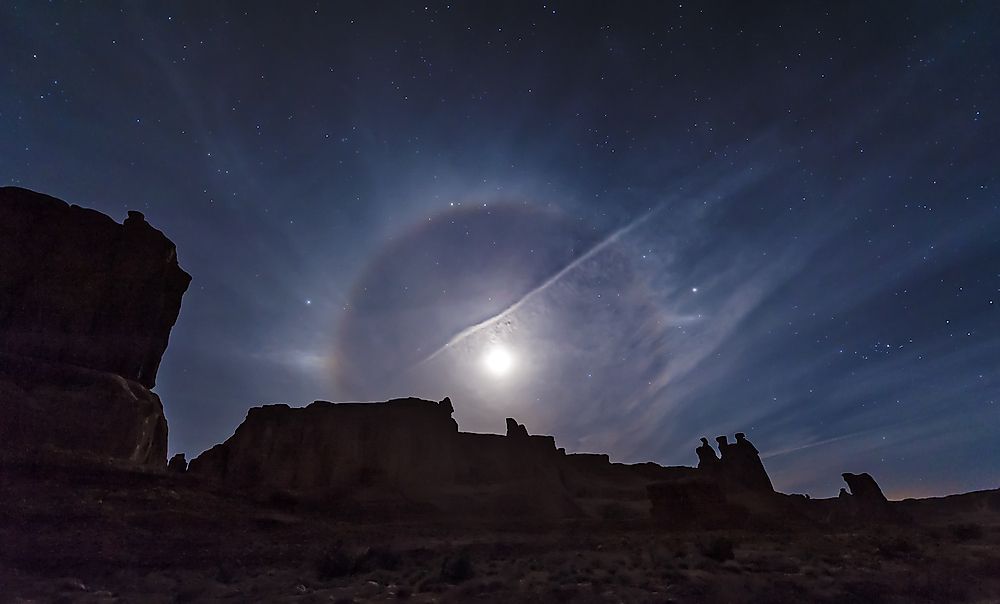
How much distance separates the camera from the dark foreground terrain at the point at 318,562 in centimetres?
1617

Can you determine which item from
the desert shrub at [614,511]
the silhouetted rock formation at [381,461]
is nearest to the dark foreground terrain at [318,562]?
the silhouetted rock formation at [381,461]

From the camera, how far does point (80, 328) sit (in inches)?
1400

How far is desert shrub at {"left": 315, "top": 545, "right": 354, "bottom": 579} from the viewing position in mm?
→ 20203

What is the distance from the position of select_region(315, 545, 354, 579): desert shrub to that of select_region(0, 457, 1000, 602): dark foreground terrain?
5 cm

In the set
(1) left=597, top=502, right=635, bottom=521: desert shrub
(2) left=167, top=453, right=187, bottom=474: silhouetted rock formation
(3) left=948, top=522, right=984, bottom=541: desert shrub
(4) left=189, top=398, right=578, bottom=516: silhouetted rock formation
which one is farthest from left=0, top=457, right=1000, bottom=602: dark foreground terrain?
(2) left=167, top=453, right=187, bottom=474: silhouetted rock formation

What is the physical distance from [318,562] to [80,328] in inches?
1144

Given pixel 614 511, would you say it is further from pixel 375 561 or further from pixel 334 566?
pixel 334 566

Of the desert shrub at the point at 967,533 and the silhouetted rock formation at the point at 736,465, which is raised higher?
the silhouetted rock formation at the point at 736,465

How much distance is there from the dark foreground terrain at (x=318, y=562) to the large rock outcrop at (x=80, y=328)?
16.8 ft

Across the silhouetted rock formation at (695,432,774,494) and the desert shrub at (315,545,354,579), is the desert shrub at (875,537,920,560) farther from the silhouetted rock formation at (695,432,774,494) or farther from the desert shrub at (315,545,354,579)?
the silhouetted rock formation at (695,432,774,494)

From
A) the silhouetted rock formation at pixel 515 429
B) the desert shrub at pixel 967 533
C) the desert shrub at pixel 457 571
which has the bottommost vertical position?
the desert shrub at pixel 457 571

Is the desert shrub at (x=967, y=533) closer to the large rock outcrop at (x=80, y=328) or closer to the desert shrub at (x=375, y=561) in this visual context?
the desert shrub at (x=375, y=561)

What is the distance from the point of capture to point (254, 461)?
237ft

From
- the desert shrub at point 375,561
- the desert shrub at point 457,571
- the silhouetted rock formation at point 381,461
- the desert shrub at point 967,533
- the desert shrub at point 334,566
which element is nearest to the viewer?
the desert shrub at point 457,571
